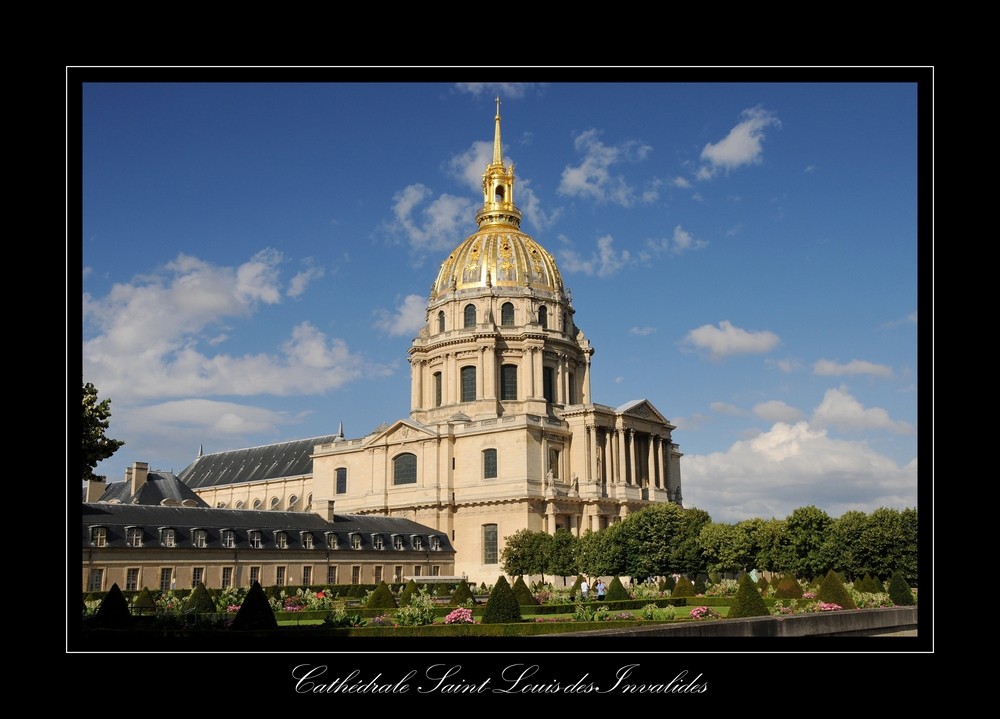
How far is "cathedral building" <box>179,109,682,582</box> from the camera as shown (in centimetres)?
6456

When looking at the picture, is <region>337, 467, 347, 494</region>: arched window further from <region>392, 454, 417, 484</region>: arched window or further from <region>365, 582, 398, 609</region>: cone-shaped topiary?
<region>365, 582, 398, 609</region>: cone-shaped topiary

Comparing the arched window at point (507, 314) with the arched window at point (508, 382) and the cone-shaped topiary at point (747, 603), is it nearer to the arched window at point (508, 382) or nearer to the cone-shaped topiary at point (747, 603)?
the arched window at point (508, 382)

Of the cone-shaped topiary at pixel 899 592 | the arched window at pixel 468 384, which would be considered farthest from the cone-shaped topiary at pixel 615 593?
the arched window at pixel 468 384

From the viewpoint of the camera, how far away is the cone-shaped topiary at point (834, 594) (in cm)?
3231

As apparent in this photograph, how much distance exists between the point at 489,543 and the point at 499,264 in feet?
70.6

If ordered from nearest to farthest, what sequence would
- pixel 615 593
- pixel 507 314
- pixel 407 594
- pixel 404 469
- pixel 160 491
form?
1. pixel 407 594
2. pixel 615 593
3. pixel 160 491
4. pixel 404 469
5. pixel 507 314

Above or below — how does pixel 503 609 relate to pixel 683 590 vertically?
above

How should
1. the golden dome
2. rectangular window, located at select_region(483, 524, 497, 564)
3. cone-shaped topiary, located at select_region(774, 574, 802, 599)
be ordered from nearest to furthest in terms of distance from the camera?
cone-shaped topiary, located at select_region(774, 574, 802, 599) → rectangular window, located at select_region(483, 524, 497, 564) → the golden dome

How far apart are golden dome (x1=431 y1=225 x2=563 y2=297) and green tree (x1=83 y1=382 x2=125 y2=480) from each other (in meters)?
43.2

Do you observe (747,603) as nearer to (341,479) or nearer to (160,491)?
(160,491)

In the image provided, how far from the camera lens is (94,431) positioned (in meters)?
32.5

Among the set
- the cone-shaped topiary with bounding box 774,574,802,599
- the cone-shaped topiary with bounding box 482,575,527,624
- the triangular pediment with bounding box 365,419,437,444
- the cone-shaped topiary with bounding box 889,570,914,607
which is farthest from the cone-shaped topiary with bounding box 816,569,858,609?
the triangular pediment with bounding box 365,419,437,444

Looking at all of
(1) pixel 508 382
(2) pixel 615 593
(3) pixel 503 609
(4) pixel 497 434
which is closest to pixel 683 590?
(2) pixel 615 593
